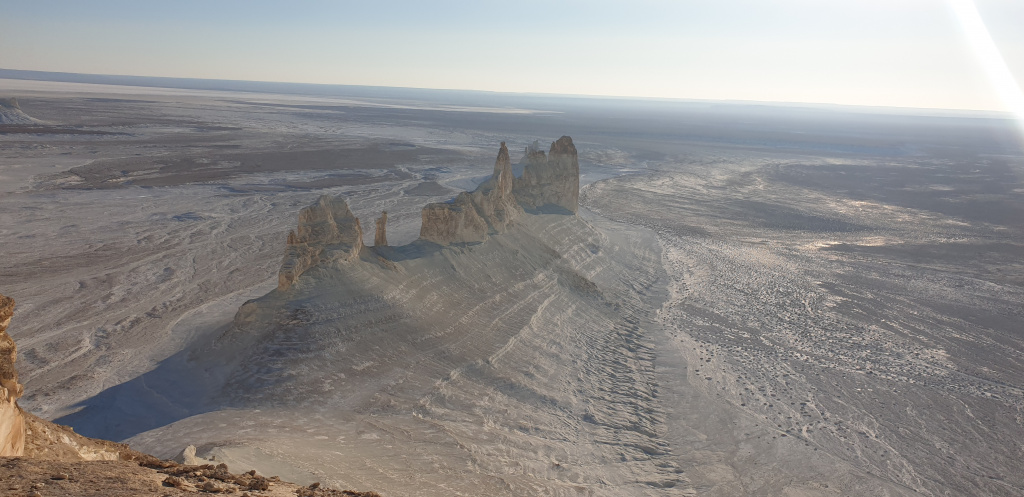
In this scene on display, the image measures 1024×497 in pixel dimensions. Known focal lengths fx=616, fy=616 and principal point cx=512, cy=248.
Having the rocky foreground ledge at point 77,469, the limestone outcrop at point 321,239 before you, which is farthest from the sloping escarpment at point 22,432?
the limestone outcrop at point 321,239

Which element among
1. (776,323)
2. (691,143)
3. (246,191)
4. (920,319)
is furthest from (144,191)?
(691,143)

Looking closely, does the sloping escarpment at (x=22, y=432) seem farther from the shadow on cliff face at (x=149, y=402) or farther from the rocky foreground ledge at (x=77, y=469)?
the shadow on cliff face at (x=149, y=402)

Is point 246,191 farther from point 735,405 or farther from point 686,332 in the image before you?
point 735,405

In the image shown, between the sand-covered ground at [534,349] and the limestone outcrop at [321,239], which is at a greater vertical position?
the limestone outcrop at [321,239]

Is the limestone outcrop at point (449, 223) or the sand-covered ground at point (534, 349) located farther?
the limestone outcrop at point (449, 223)

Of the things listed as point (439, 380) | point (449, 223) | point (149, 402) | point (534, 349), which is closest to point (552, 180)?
point (449, 223)
